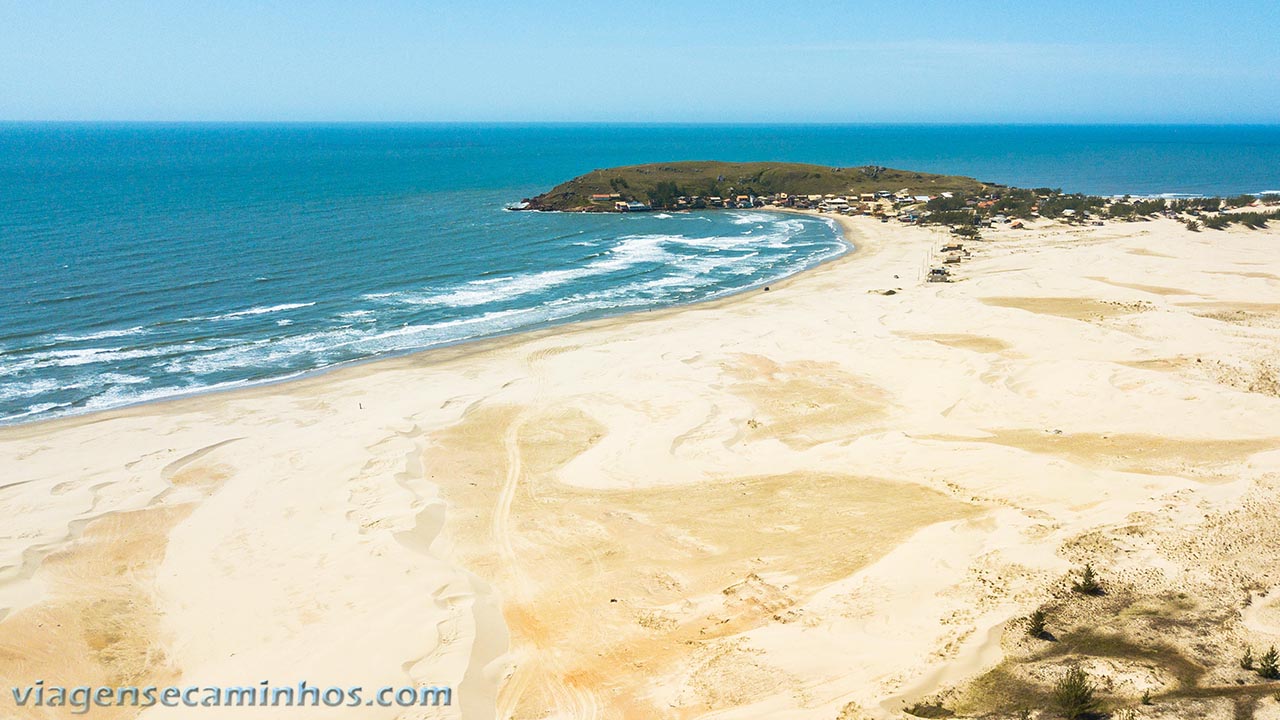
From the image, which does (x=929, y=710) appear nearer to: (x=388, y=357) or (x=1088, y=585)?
(x=1088, y=585)

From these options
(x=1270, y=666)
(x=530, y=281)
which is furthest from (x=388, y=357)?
(x=1270, y=666)

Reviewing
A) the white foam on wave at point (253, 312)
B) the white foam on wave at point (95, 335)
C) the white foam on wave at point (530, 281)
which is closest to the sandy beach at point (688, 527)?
the white foam on wave at point (95, 335)

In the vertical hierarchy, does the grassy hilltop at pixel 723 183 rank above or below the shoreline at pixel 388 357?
above

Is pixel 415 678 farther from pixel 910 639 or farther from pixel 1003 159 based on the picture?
pixel 1003 159

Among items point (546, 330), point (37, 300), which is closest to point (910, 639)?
point (546, 330)

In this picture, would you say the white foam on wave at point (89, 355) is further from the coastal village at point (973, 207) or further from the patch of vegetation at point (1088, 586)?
the coastal village at point (973, 207)

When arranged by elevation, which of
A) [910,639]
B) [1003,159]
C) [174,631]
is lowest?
[174,631]
